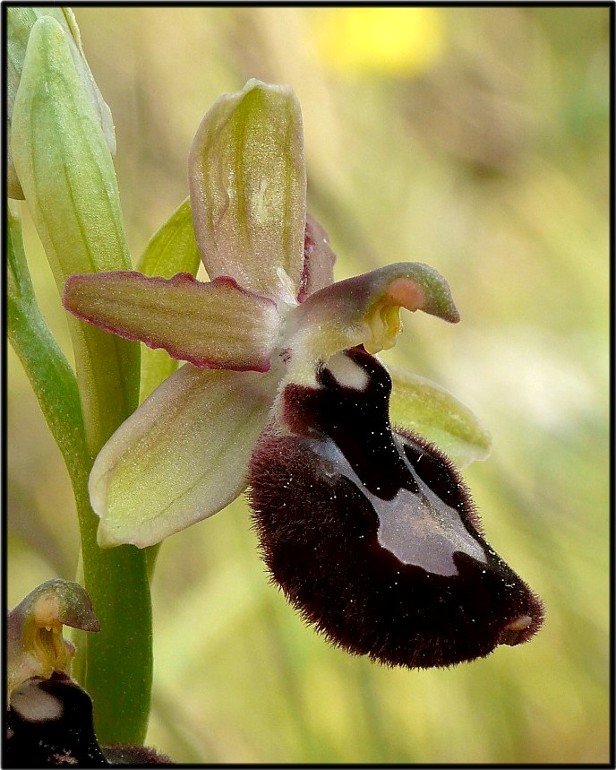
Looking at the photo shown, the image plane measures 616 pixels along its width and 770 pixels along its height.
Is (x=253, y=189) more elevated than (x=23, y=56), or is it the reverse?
(x=23, y=56)

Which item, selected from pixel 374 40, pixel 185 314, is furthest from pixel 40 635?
pixel 374 40

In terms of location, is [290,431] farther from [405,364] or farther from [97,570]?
[405,364]

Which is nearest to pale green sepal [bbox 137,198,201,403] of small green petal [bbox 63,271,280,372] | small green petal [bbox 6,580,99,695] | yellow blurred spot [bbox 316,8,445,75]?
small green petal [bbox 63,271,280,372]

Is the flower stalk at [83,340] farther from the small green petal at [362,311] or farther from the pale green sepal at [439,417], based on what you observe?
the pale green sepal at [439,417]

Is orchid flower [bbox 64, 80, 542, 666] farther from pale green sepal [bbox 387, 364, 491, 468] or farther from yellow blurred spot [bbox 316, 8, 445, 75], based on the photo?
yellow blurred spot [bbox 316, 8, 445, 75]

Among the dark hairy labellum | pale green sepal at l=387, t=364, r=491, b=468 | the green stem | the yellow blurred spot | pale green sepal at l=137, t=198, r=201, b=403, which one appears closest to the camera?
the dark hairy labellum

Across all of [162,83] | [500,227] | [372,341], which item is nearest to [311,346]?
[372,341]
